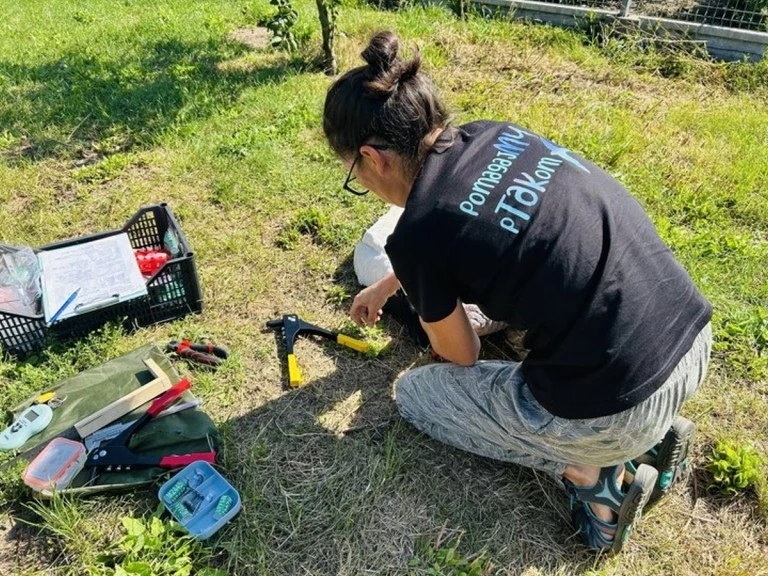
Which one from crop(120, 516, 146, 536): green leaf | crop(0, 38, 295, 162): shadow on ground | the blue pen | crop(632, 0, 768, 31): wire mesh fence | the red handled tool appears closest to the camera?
crop(120, 516, 146, 536): green leaf

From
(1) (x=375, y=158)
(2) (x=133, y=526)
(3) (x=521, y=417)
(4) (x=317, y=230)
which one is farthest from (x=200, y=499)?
(4) (x=317, y=230)

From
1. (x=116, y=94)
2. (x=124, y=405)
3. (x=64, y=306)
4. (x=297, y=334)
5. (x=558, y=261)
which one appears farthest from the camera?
(x=116, y=94)

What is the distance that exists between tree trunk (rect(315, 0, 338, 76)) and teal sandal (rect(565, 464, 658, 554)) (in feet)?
13.1

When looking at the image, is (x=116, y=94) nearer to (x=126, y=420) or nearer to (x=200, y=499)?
(x=126, y=420)

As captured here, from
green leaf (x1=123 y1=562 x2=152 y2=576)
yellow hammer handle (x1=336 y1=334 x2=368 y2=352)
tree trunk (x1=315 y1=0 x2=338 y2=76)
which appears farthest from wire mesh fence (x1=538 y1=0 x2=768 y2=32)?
green leaf (x1=123 y1=562 x2=152 y2=576)

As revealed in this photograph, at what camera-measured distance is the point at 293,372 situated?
2.49m

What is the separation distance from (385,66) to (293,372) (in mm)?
1357

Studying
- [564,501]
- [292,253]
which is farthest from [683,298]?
[292,253]

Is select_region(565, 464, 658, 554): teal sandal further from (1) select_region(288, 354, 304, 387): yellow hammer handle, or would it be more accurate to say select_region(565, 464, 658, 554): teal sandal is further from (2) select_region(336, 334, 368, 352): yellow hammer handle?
(1) select_region(288, 354, 304, 387): yellow hammer handle

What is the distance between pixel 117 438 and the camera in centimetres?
211

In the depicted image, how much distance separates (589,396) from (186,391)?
1.55 metres

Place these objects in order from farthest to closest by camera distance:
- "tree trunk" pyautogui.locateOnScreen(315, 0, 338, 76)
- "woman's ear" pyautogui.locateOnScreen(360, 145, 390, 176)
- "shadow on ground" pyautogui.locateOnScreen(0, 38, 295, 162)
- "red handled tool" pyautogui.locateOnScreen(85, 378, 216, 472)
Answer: "tree trunk" pyautogui.locateOnScreen(315, 0, 338, 76)
"shadow on ground" pyautogui.locateOnScreen(0, 38, 295, 162)
"red handled tool" pyautogui.locateOnScreen(85, 378, 216, 472)
"woman's ear" pyautogui.locateOnScreen(360, 145, 390, 176)

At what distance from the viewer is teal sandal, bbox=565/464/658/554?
1760 millimetres

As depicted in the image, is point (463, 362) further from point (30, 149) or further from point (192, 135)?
point (30, 149)
